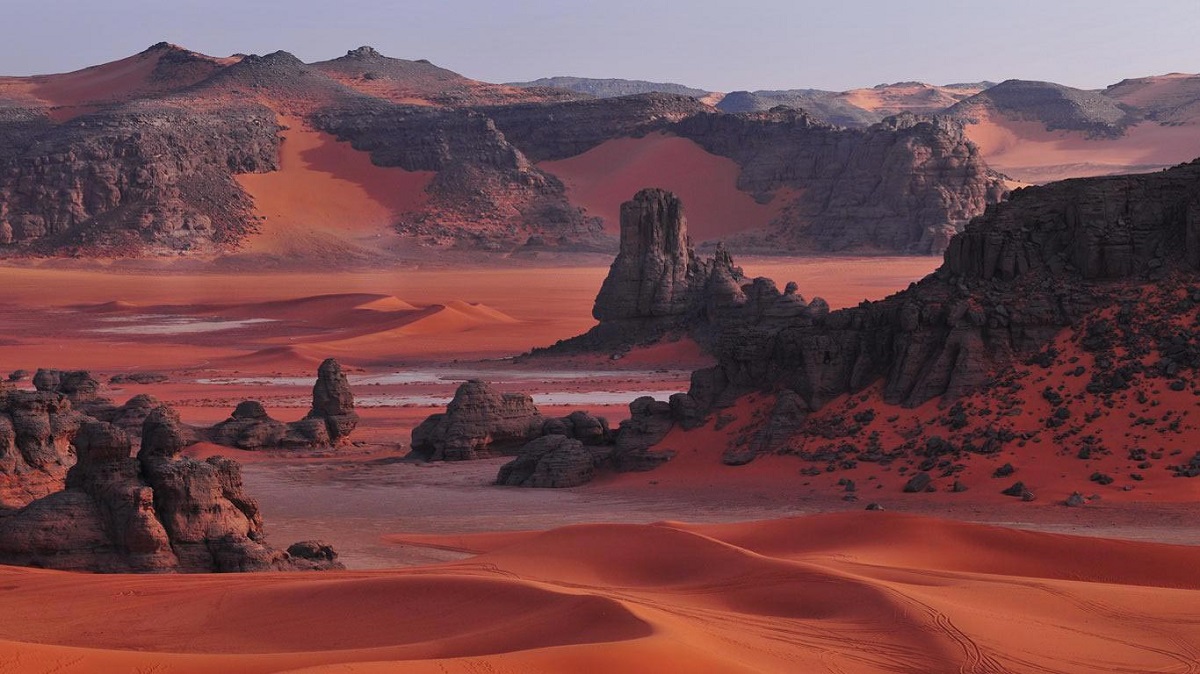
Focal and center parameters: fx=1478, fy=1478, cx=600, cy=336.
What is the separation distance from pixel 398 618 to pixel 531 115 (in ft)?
407

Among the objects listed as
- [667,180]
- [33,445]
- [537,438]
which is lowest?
[537,438]

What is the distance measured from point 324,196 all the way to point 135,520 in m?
99.6

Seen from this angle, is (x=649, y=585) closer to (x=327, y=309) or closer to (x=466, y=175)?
(x=327, y=309)

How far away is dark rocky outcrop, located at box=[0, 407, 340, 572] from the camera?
16.4 m

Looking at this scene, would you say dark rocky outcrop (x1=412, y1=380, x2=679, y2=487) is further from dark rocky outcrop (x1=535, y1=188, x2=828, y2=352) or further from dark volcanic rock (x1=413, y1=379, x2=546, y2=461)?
dark rocky outcrop (x1=535, y1=188, x2=828, y2=352)

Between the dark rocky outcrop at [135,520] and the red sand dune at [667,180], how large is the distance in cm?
9508

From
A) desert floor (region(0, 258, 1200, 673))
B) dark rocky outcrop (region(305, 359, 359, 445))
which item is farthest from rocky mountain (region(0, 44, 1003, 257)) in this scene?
desert floor (region(0, 258, 1200, 673))

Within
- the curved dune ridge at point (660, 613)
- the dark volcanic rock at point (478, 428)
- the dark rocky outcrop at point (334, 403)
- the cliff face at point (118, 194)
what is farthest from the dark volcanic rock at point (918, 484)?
the cliff face at point (118, 194)

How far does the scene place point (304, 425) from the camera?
31.1m

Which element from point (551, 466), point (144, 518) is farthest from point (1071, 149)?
point (144, 518)

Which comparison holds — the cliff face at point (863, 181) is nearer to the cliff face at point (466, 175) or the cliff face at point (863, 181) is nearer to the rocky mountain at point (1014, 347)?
the cliff face at point (466, 175)

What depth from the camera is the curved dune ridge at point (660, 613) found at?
11688 mm

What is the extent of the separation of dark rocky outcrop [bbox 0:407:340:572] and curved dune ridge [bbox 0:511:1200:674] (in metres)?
0.76

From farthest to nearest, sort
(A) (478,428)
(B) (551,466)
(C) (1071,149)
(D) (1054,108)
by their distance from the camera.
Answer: (D) (1054,108), (C) (1071,149), (A) (478,428), (B) (551,466)
